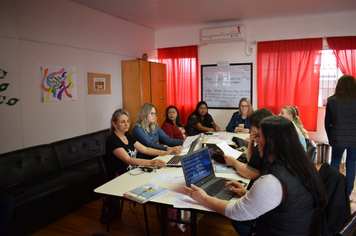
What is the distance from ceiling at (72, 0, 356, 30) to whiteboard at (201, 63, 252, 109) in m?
0.99

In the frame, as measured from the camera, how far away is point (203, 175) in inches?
79.5

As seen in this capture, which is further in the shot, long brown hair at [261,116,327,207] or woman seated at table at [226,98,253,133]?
woman seated at table at [226,98,253,133]

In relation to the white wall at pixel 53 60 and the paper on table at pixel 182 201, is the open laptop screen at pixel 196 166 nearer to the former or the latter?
the paper on table at pixel 182 201

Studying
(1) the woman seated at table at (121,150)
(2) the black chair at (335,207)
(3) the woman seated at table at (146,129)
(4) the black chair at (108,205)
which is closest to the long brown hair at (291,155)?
(2) the black chair at (335,207)

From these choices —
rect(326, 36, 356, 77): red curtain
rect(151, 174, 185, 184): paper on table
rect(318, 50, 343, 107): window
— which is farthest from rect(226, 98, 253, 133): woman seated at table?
rect(151, 174, 185, 184): paper on table

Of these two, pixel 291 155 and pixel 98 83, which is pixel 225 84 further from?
pixel 291 155

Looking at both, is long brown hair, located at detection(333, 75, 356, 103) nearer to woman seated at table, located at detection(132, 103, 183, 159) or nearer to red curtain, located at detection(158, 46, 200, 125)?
woman seated at table, located at detection(132, 103, 183, 159)

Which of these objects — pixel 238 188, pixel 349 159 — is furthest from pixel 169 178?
pixel 349 159

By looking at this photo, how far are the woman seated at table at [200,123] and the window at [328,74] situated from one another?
2.20 m

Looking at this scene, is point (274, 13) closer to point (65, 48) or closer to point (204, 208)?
point (65, 48)

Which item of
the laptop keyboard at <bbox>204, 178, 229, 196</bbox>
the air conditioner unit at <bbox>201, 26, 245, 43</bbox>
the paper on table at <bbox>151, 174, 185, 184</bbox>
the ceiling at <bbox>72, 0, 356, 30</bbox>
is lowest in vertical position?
the paper on table at <bbox>151, 174, 185, 184</bbox>

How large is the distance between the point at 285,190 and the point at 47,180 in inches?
107

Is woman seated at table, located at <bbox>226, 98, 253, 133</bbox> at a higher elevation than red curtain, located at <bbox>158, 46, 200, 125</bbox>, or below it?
below

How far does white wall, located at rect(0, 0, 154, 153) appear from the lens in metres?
3.33
